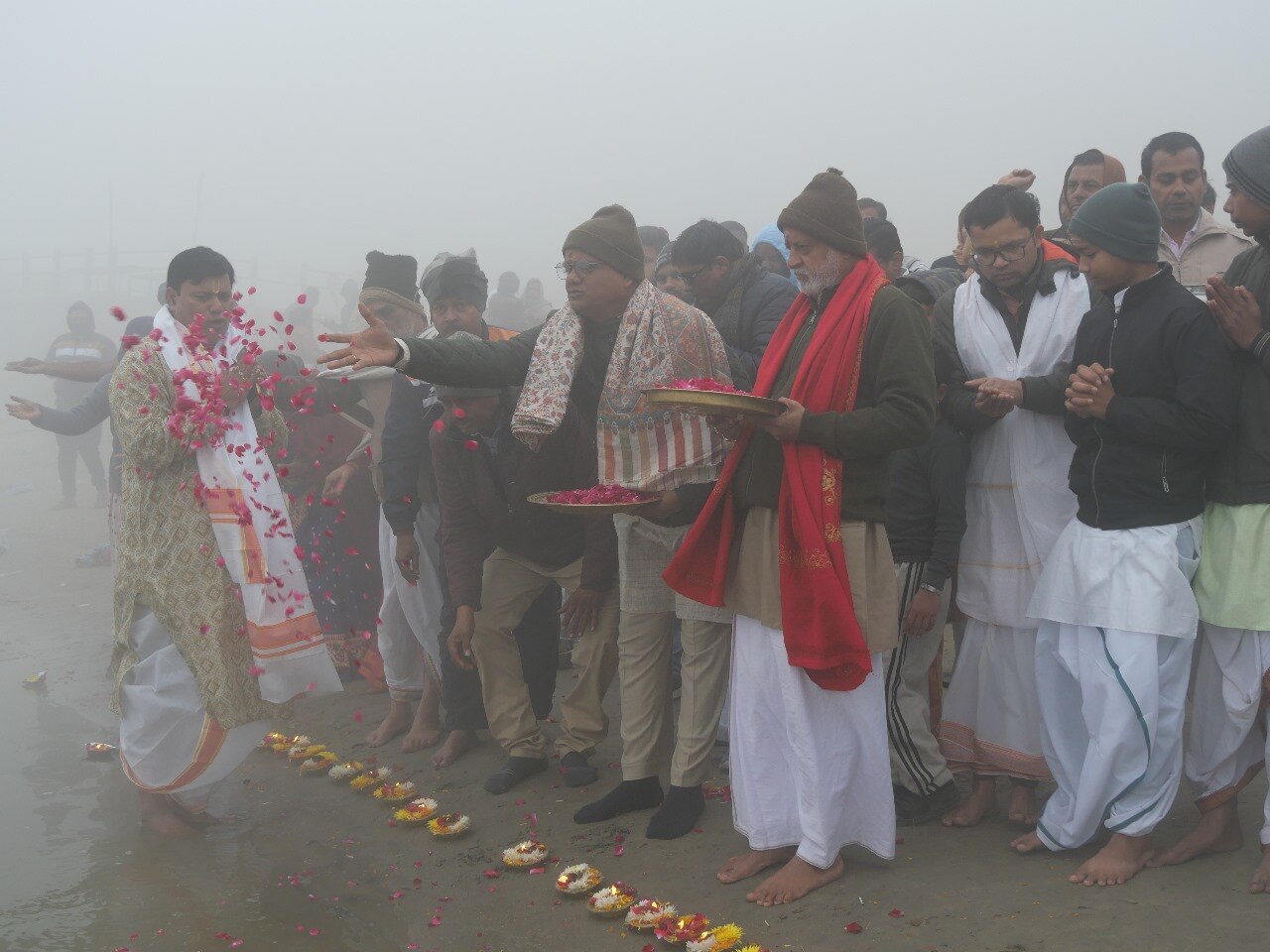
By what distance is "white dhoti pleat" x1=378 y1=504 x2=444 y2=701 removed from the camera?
6453mm

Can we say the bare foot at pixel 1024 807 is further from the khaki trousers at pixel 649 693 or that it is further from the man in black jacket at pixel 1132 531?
the khaki trousers at pixel 649 693

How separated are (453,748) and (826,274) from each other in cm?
331

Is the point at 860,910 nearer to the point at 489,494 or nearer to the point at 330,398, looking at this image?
the point at 489,494

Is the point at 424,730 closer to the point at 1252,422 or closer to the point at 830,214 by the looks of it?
the point at 830,214

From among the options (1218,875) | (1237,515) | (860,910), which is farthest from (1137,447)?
(860,910)

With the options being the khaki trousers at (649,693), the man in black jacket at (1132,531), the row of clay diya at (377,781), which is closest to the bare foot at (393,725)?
the row of clay diya at (377,781)

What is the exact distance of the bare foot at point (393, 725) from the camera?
6.47 metres

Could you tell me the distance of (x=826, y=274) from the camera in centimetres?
404

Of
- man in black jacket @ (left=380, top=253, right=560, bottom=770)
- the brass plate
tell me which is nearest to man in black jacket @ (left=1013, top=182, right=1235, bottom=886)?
the brass plate

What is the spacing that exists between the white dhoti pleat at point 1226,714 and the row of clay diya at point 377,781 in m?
2.89

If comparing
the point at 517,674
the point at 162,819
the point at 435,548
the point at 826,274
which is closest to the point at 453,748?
the point at 517,674

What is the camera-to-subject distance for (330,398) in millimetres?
7203

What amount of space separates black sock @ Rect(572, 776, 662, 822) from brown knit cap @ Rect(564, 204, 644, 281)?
84.0 inches

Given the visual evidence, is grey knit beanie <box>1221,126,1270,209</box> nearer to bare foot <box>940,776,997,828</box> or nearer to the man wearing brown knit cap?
the man wearing brown knit cap
